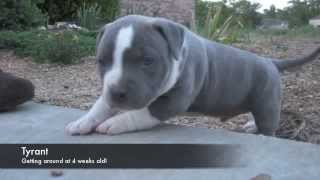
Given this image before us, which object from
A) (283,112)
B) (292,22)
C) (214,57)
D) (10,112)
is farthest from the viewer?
(292,22)

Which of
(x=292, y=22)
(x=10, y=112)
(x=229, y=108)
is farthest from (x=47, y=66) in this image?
(x=292, y=22)

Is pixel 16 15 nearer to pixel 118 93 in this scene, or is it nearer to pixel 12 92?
pixel 12 92

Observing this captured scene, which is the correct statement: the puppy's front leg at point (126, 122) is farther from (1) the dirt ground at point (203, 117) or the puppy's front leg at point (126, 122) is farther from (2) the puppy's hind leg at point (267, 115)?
(1) the dirt ground at point (203, 117)

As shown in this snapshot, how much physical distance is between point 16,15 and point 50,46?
3358 millimetres

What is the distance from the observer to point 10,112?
3.38m

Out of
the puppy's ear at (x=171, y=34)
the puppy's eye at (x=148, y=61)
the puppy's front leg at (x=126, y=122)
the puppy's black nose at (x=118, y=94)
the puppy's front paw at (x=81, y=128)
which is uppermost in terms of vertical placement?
the puppy's ear at (x=171, y=34)

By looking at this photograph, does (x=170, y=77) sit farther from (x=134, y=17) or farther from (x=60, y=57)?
(x=60, y=57)

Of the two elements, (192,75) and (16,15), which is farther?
(16,15)

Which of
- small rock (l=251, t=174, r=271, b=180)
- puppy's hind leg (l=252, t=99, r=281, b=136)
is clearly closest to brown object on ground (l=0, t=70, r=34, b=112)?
puppy's hind leg (l=252, t=99, r=281, b=136)

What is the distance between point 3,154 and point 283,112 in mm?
2426

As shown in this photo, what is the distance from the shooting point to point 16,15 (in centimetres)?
1024

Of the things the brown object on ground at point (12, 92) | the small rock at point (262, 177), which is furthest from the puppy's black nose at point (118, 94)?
the brown object on ground at point (12, 92)

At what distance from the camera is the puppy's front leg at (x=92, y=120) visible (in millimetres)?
2748

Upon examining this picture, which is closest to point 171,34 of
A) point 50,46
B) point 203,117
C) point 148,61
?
point 148,61
